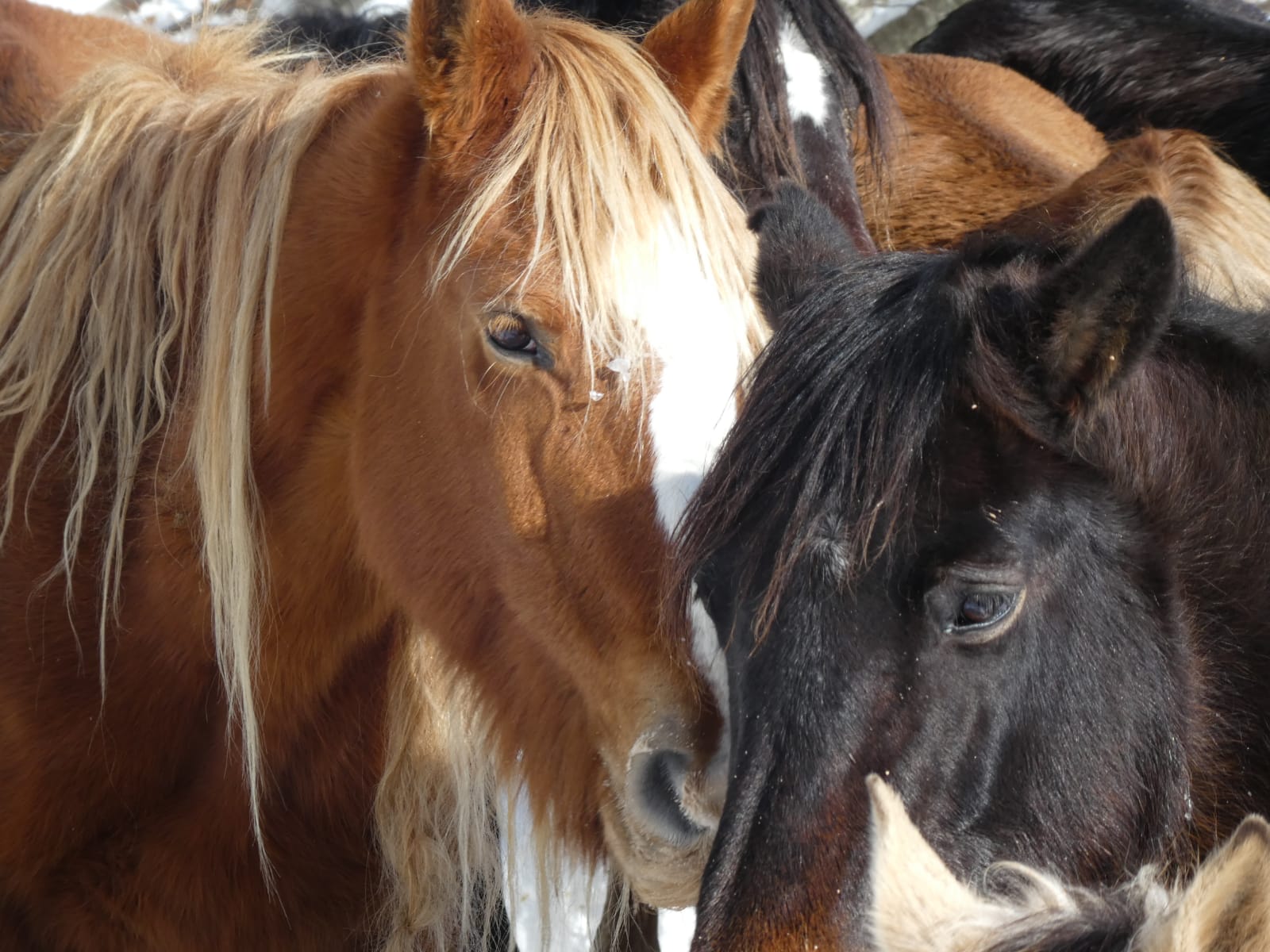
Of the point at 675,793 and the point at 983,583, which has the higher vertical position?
the point at 983,583

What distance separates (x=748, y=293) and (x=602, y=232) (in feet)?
0.89

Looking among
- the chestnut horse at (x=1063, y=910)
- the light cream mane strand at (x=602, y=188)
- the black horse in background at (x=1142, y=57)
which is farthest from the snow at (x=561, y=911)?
the black horse in background at (x=1142, y=57)

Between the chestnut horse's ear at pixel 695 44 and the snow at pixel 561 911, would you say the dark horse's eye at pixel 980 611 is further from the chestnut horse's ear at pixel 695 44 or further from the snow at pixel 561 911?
the chestnut horse's ear at pixel 695 44

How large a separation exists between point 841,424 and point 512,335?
58 centimetres

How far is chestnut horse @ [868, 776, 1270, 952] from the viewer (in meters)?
0.95

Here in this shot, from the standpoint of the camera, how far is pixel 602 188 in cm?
192

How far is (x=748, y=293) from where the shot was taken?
2.00m

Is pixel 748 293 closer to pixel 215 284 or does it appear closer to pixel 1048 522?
pixel 1048 522

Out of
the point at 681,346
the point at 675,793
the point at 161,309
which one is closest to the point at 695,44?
the point at 681,346

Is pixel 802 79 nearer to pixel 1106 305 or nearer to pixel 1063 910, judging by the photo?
pixel 1106 305

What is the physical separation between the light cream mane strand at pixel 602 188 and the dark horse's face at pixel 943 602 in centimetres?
36

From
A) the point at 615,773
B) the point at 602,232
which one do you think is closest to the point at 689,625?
the point at 615,773

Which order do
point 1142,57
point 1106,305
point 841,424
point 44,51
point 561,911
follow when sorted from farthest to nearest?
point 1142,57 < point 44,51 < point 561,911 < point 841,424 < point 1106,305

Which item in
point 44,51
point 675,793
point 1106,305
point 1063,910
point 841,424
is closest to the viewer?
point 1063,910
